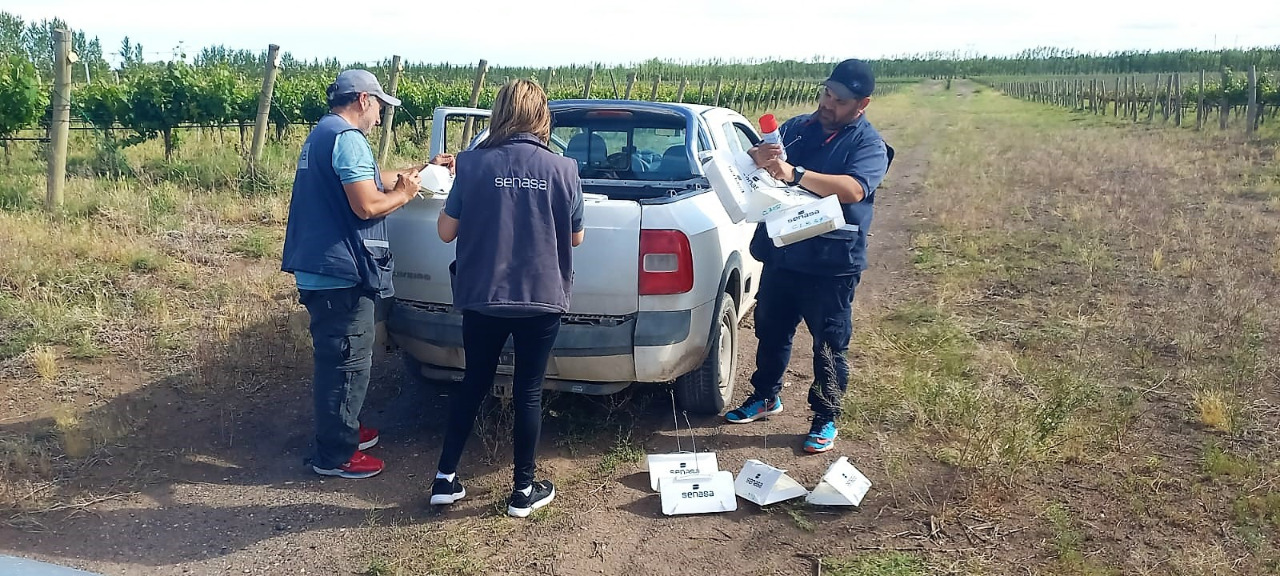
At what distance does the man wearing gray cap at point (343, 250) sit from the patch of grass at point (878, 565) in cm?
200

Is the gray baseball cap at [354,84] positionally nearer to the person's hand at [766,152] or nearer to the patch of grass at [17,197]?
the person's hand at [766,152]

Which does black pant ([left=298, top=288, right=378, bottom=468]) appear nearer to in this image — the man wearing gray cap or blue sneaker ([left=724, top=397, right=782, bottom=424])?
the man wearing gray cap

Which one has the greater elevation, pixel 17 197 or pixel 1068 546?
pixel 17 197

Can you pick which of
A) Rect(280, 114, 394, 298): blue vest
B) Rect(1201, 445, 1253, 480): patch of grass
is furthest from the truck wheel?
Rect(1201, 445, 1253, 480): patch of grass

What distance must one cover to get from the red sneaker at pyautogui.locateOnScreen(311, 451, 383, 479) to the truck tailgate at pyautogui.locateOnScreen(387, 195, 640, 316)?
0.76 metres

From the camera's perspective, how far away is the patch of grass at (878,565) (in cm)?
320

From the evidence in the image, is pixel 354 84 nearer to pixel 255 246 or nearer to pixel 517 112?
pixel 517 112

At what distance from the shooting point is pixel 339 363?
389 cm

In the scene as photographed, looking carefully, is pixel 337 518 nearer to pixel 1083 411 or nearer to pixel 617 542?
pixel 617 542

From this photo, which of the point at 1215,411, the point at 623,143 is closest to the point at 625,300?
the point at 623,143

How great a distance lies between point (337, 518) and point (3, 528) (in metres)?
1.22

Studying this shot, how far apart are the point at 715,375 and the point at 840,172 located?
1187 millimetres

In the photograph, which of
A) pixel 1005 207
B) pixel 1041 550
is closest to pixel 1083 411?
pixel 1041 550

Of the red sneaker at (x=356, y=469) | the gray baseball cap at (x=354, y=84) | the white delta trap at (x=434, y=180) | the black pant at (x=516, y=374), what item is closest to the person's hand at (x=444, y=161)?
the white delta trap at (x=434, y=180)
